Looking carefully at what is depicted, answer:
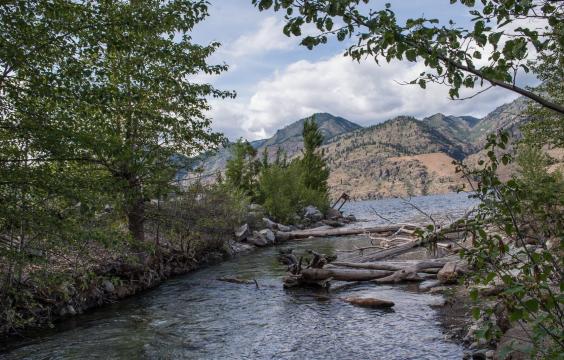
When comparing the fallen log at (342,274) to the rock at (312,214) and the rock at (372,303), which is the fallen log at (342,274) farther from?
the rock at (312,214)

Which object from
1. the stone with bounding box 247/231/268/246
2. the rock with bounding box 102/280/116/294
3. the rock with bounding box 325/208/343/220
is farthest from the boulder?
the rock with bounding box 325/208/343/220

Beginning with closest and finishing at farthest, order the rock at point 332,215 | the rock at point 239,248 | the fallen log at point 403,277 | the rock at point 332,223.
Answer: the fallen log at point 403,277 → the rock at point 239,248 → the rock at point 332,223 → the rock at point 332,215

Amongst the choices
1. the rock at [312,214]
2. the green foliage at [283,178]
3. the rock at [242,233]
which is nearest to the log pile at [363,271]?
the rock at [242,233]

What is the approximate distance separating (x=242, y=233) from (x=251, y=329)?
22240mm

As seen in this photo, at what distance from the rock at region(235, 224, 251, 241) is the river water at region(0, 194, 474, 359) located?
16.1 m

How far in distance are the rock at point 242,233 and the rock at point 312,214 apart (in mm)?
19716

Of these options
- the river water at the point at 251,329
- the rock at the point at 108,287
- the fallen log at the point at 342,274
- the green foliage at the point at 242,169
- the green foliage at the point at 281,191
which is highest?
the green foliage at the point at 242,169

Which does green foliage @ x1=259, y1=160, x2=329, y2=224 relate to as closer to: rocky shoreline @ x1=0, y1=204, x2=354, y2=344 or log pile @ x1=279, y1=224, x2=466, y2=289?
rocky shoreline @ x1=0, y1=204, x2=354, y2=344

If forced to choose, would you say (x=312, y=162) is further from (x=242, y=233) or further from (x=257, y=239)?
(x=242, y=233)

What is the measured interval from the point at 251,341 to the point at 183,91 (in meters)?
10.6

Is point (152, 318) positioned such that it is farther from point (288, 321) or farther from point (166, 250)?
point (166, 250)

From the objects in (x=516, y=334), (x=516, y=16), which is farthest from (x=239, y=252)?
(x=516, y=16)

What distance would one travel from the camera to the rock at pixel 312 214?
183ft

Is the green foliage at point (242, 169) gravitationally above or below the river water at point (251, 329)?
above
